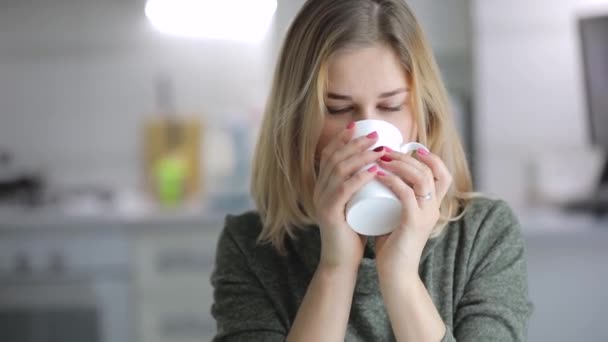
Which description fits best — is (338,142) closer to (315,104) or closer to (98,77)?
(315,104)

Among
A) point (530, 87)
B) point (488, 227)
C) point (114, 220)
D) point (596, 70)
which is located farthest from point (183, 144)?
point (488, 227)

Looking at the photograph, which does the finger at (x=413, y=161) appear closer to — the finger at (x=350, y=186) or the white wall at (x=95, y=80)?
the finger at (x=350, y=186)

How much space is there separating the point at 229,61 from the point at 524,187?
123 centimetres

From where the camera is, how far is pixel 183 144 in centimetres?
290

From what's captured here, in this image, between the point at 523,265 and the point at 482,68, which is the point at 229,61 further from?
the point at 523,265

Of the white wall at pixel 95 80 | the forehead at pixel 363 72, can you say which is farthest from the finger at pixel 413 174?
the white wall at pixel 95 80

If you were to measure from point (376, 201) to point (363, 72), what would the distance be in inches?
6.3

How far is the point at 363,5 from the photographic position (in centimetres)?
96

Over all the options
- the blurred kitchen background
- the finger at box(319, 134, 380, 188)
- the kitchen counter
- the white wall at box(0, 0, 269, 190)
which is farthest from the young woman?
the white wall at box(0, 0, 269, 190)

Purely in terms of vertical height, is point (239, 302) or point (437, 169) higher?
point (437, 169)

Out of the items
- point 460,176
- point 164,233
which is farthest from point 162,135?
point 460,176

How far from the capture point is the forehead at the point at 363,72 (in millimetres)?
888

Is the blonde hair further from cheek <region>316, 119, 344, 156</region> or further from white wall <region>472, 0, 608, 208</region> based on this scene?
white wall <region>472, 0, 608, 208</region>

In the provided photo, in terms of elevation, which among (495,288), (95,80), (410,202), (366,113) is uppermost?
(95,80)
